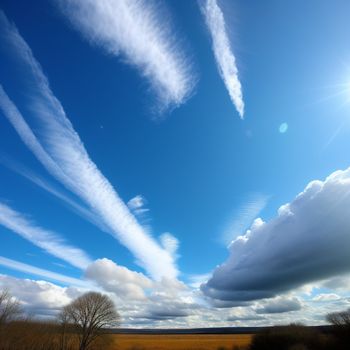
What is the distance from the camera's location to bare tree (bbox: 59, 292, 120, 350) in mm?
62406

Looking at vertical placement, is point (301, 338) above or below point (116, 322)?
below

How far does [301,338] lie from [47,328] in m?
54.2

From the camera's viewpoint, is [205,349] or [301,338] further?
[205,349]

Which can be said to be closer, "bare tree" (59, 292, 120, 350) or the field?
"bare tree" (59, 292, 120, 350)

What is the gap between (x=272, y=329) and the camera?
58906 millimetres

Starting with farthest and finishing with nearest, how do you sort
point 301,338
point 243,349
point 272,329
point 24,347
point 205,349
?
point 205,349, point 243,349, point 272,329, point 301,338, point 24,347

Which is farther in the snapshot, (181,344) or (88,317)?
(181,344)

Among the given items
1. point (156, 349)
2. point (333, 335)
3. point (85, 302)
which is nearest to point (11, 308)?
point (85, 302)

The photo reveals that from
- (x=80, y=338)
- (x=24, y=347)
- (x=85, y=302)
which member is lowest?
(x=24, y=347)

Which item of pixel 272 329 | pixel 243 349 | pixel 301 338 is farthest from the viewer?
pixel 243 349

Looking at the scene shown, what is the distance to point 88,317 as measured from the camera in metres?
64.1

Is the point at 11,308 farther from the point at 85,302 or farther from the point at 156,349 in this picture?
the point at 156,349

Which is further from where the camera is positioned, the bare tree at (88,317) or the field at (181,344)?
the field at (181,344)

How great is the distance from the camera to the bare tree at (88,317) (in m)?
62.4
